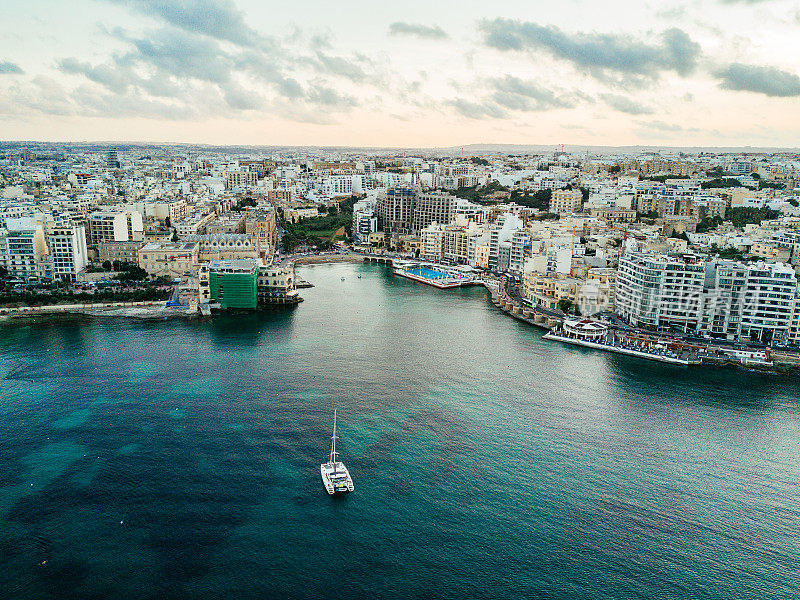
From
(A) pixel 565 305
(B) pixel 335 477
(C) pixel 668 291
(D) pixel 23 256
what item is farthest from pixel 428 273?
(B) pixel 335 477

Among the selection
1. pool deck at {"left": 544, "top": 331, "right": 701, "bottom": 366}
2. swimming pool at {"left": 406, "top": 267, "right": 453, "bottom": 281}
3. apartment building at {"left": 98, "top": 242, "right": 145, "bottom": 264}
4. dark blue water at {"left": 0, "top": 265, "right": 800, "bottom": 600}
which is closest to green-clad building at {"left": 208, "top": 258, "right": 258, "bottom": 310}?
dark blue water at {"left": 0, "top": 265, "right": 800, "bottom": 600}

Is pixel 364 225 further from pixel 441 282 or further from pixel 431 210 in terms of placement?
pixel 441 282

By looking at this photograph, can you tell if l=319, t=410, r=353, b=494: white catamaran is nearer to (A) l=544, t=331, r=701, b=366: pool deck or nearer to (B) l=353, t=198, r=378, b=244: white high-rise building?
(A) l=544, t=331, r=701, b=366: pool deck

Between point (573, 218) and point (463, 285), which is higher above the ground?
point (573, 218)

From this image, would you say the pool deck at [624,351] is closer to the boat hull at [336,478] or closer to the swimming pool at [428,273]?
the swimming pool at [428,273]

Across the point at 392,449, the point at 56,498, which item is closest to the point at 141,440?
the point at 56,498

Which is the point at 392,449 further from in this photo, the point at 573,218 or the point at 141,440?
the point at 573,218
